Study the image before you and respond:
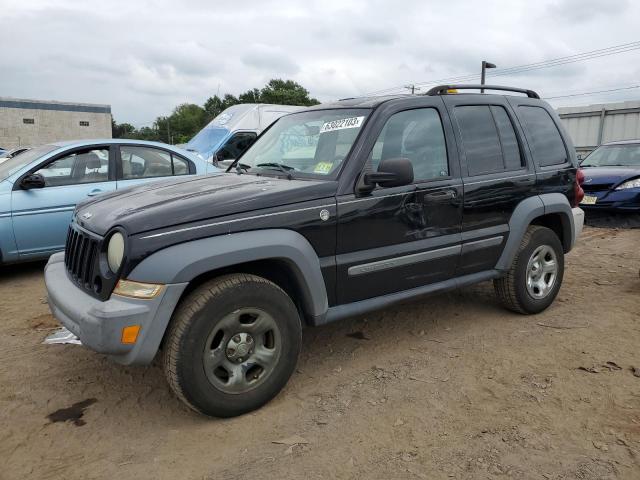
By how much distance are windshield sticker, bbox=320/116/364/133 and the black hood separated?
0.52 metres

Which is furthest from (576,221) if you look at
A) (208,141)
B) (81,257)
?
(208,141)

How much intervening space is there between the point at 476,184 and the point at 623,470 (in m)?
2.10

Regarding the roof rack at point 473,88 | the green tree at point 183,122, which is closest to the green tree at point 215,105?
the green tree at point 183,122

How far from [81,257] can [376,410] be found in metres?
1.98

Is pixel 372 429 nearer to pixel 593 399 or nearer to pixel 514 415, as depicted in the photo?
pixel 514 415

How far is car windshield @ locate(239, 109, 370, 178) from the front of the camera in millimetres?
3473

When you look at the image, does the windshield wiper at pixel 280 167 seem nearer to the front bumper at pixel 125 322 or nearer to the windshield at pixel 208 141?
the front bumper at pixel 125 322

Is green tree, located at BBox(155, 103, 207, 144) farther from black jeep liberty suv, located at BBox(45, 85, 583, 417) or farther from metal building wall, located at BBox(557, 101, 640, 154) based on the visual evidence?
black jeep liberty suv, located at BBox(45, 85, 583, 417)

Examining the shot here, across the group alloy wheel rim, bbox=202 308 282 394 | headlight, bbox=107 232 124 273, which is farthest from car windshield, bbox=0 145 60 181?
alloy wheel rim, bbox=202 308 282 394

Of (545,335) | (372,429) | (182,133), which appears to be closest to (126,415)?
(372,429)

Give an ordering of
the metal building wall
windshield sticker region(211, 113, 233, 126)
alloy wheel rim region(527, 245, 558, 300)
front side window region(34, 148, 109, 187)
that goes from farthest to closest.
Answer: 1. the metal building wall
2. windshield sticker region(211, 113, 233, 126)
3. front side window region(34, 148, 109, 187)
4. alloy wheel rim region(527, 245, 558, 300)

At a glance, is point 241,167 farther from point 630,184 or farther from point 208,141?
point 630,184

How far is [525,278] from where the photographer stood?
14.4 ft

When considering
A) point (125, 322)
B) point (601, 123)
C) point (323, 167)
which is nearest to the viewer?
point (125, 322)
